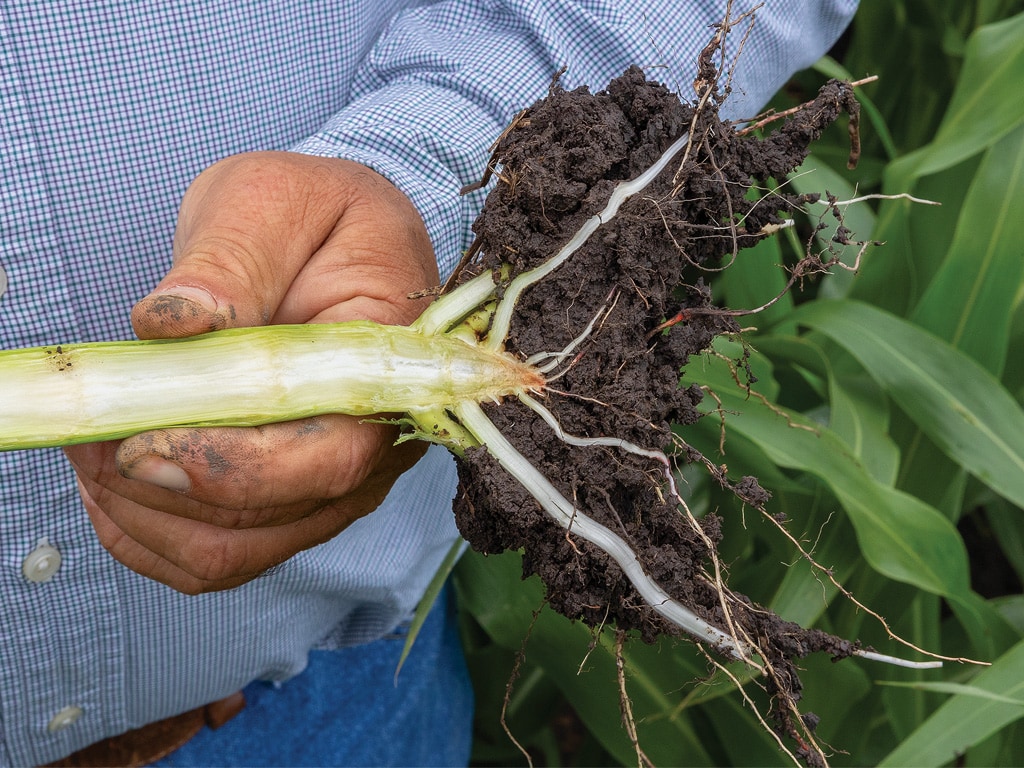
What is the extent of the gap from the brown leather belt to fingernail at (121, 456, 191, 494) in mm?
546

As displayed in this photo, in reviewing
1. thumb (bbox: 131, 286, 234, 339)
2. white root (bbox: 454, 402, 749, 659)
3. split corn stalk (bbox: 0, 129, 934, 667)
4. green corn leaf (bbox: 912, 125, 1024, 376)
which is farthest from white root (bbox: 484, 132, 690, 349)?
green corn leaf (bbox: 912, 125, 1024, 376)

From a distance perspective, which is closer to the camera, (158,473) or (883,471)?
(158,473)

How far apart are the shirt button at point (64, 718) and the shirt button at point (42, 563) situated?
0.58 ft

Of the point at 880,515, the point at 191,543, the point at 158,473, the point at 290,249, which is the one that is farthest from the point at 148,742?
the point at 880,515

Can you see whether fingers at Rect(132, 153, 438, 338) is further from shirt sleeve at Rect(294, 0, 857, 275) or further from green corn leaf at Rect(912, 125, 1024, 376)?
green corn leaf at Rect(912, 125, 1024, 376)

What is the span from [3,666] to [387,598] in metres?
0.41

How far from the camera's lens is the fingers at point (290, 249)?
0.61 metres

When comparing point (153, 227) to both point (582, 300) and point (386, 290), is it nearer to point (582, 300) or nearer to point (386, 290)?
point (386, 290)

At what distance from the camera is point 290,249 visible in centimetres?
68

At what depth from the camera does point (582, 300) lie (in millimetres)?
682

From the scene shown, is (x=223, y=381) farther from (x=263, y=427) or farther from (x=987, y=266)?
(x=987, y=266)

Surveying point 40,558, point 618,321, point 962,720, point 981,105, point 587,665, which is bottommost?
point 587,665

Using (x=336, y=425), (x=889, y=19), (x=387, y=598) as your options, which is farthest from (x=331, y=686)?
(x=889, y=19)

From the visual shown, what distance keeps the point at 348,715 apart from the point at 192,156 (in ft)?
2.44
